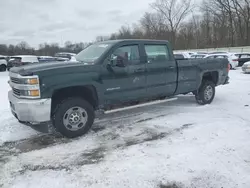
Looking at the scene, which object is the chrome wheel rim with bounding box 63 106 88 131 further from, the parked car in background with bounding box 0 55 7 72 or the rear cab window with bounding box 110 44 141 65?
the parked car in background with bounding box 0 55 7 72

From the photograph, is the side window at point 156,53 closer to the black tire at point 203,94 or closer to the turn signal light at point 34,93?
→ the black tire at point 203,94

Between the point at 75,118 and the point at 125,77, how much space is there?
1.37m

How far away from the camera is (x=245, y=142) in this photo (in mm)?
4352

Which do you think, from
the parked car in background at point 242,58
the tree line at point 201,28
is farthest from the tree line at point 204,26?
the parked car in background at point 242,58

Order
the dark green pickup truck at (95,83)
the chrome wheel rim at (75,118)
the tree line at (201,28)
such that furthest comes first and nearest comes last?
the tree line at (201,28)
the chrome wheel rim at (75,118)
the dark green pickup truck at (95,83)

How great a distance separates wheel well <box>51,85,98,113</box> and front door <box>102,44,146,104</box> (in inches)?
10.0

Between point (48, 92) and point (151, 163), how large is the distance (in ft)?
6.96

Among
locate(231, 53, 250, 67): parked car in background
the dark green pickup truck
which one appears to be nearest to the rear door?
the dark green pickup truck

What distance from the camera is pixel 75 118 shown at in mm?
4719

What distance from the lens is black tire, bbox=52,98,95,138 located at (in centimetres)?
452

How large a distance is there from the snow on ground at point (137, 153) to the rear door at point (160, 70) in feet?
2.22

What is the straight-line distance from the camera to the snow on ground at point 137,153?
128 inches

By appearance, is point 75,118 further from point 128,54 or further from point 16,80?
point 128,54

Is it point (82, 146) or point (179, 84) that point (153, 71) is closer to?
point (179, 84)
